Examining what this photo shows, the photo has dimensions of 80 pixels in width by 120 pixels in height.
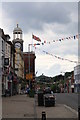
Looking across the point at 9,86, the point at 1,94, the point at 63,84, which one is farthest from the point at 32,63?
the point at 1,94

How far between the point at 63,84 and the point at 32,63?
40.9 meters

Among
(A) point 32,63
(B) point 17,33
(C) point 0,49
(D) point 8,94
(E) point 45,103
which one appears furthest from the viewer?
(A) point 32,63

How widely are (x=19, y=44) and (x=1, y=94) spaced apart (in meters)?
53.2

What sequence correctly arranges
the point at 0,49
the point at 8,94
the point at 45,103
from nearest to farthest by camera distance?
the point at 45,103, the point at 0,49, the point at 8,94

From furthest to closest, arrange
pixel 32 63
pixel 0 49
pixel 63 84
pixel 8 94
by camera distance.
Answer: pixel 63 84
pixel 32 63
pixel 8 94
pixel 0 49

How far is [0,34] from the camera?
44625 mm

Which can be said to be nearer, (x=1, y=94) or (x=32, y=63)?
(x=1, y=94)

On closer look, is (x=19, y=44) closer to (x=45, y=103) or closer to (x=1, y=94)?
(x=1, y=94)

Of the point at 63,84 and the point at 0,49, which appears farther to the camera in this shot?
the point at 63,84

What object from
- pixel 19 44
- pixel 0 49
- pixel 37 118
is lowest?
pixel 37 118

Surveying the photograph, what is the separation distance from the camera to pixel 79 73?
329 ft

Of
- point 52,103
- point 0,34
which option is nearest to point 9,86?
point 0,34

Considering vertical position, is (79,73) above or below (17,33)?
below

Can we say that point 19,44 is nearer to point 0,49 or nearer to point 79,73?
point 79,73
